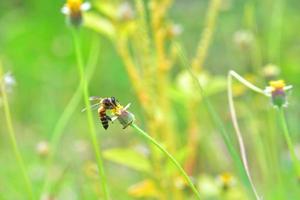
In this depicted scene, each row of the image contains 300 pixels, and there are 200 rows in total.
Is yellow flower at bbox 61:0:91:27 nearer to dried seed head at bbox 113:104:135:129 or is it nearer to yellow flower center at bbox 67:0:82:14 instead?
yellow flower center at bbox 67:0:82:14

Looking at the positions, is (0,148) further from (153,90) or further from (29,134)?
(153,90)

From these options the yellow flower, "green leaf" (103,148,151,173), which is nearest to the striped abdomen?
the yellow flower

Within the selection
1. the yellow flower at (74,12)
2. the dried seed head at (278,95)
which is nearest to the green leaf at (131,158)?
the yellow flower at (74,12)

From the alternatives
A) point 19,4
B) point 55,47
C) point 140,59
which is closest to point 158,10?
point 140,59

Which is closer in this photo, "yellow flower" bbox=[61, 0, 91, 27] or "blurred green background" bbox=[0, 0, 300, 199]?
"yellow flower" bbox=[61, 0, 91, 27]

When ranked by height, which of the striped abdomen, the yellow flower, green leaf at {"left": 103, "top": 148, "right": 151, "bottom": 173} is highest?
green leaf at {"left": 103, "top": 148, "right": 151, "bottom": 173}

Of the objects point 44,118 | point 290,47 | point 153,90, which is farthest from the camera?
point 290,47

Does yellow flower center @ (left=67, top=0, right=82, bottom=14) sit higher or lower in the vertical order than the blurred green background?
lower

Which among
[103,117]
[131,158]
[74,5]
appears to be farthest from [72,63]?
[103,117]
